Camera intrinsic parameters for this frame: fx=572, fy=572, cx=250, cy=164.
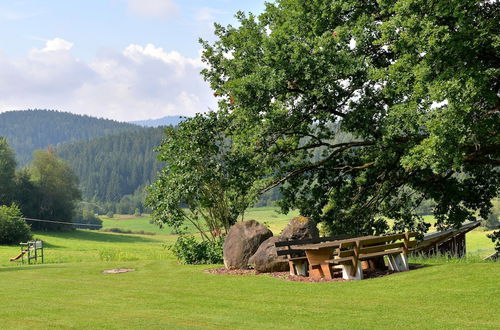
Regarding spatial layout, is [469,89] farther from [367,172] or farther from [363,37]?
[367,172]

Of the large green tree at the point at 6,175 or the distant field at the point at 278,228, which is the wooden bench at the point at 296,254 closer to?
the distant field at the point at 278,228

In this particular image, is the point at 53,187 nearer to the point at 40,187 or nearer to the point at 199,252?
the point at 40,187

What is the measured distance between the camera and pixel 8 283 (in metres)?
19.5

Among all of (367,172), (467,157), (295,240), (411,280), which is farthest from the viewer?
(367,172)

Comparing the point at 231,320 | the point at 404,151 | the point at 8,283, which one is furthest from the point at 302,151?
the point at 231,320

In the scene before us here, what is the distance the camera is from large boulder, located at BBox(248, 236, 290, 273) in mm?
19859

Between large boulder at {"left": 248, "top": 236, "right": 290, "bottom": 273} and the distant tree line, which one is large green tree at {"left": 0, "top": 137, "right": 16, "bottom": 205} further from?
large boulder at {"left": 248, "top": 236, "right": 290, "bottom": 273}

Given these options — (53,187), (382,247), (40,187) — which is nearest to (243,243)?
(382,247)

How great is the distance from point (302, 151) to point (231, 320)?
15.5 meters

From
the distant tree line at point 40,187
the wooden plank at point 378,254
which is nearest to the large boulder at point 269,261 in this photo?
the wooden plank at point 378,254

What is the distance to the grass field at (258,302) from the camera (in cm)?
1091

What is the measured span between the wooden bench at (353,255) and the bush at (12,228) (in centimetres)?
5080

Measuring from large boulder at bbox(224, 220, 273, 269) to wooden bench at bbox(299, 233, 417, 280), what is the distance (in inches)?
153

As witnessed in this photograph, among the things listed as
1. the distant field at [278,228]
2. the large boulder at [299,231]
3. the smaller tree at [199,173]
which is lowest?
the distant field at [278,228]
